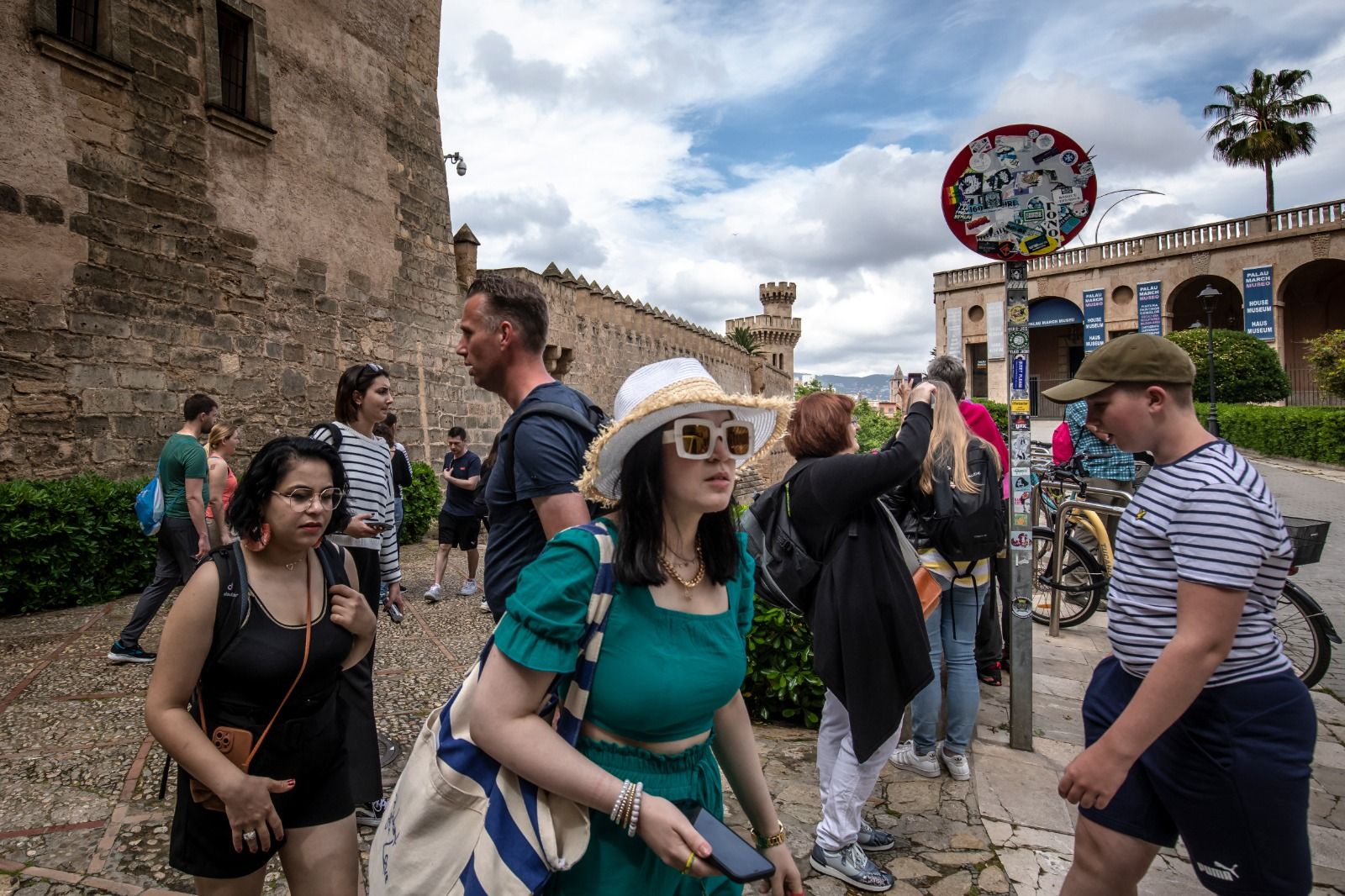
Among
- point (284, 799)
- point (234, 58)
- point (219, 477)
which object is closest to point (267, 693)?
point (284, 799)

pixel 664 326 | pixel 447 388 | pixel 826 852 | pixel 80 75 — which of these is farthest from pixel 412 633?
pixel 664 326

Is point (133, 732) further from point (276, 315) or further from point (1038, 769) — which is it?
point (276, 315)

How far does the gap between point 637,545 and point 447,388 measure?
11817 millimetres

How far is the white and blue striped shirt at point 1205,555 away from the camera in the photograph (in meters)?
1.74

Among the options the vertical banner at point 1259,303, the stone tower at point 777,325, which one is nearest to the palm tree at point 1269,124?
the vertical banner at point 1259,303

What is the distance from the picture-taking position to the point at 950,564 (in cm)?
Answer: 362

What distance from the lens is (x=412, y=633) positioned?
5.93 m

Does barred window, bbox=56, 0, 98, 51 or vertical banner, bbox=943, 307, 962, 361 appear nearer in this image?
barred window, bbox=56, 0, 98, 51

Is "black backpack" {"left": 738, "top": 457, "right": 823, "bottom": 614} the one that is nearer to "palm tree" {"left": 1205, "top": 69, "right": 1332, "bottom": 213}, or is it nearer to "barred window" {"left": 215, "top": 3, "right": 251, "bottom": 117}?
"barred window" {"left": 215, "top": 3, "right": 251, "bottom": 117}

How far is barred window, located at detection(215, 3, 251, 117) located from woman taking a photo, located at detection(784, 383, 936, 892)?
29.3ft

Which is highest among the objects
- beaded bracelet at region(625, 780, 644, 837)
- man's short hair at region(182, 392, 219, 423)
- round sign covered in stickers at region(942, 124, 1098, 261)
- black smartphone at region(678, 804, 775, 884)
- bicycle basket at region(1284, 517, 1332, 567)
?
round sign covered in stickers at region(942, 124, 1098, 261)

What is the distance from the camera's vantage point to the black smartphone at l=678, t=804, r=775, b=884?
1.27 metres

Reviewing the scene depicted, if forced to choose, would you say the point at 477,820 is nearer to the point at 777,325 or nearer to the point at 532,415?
the point at 532,415

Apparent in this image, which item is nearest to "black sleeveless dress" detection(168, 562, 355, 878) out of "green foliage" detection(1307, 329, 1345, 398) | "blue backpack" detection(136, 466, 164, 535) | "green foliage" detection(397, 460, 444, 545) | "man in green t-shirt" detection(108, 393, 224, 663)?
"man in green t-shirt" detection(108, 393, 224, 663)
